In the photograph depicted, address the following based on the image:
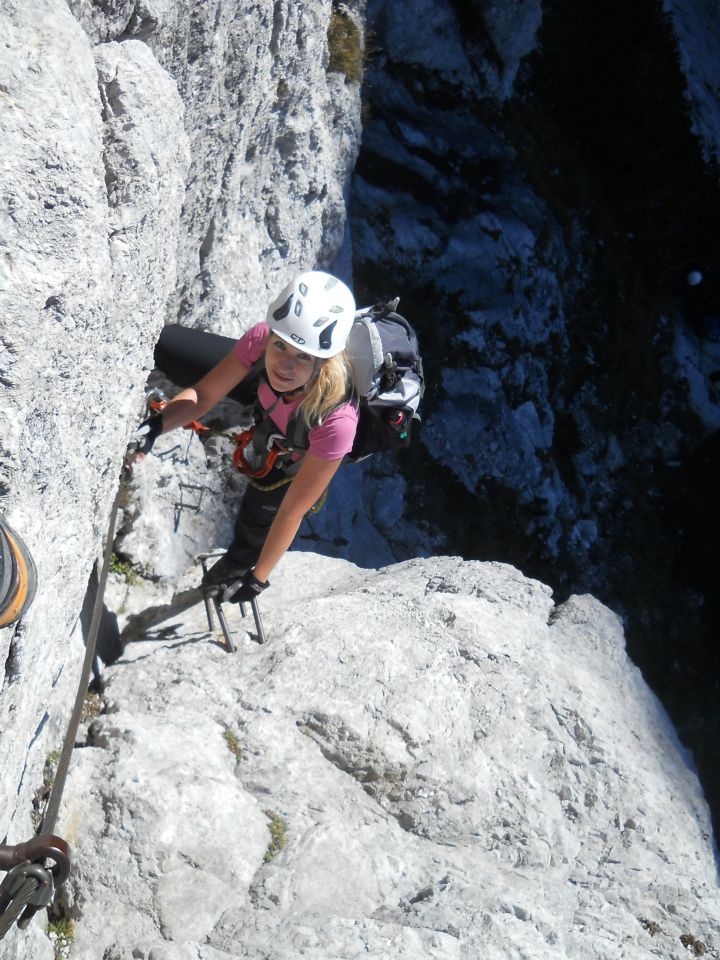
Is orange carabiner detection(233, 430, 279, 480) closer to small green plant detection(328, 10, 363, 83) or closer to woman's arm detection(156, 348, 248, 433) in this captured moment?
woman's arm detection(156, 348, 248, 433)

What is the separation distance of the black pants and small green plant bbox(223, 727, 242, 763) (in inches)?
63.9

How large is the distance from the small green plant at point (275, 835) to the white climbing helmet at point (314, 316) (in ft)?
8.50

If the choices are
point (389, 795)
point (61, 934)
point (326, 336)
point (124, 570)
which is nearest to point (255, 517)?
point (124, 570)

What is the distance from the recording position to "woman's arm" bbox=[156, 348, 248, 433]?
204 inches

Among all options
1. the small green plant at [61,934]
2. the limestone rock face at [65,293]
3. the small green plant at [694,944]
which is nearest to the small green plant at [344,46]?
the limestone rock face at [65,293]

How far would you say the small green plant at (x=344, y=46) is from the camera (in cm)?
1018

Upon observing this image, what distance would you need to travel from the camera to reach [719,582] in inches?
603

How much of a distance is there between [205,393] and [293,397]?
78cm

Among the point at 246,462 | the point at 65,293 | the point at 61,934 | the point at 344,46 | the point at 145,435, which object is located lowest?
the point at 61,934

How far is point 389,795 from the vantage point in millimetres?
4758

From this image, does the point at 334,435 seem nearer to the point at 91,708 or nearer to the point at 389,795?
the point at 389,795

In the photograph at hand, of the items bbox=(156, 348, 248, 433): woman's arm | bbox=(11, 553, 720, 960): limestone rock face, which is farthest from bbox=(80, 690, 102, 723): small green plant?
bbox=(156, 348, 248, 433): woman's arm

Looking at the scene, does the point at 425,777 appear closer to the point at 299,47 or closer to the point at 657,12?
the point at 299,47

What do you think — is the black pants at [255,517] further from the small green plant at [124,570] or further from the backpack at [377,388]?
the small green plant at [124,570]
